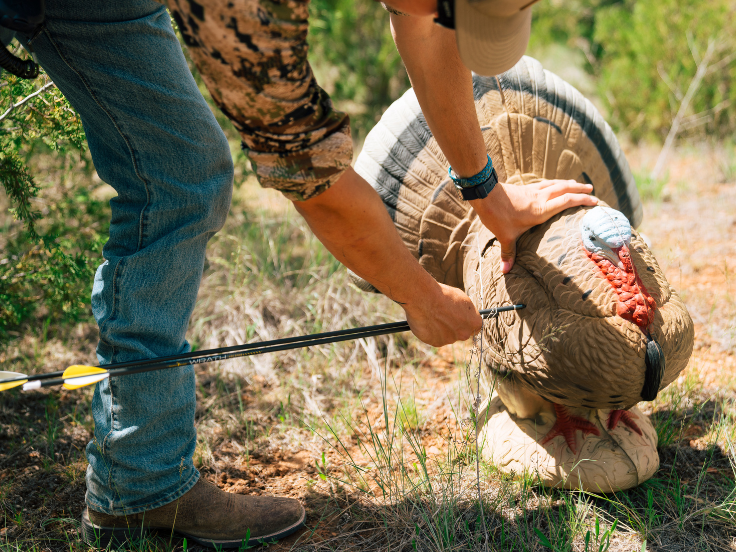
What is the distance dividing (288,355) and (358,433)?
2.17ft

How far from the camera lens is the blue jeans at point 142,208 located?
1.49 m

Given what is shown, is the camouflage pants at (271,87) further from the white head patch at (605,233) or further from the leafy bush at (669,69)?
the leafy bush at (669,69)

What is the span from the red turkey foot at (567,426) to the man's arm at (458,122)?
58cm

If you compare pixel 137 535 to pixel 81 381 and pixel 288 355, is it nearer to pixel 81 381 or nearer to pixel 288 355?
pixel 81 381

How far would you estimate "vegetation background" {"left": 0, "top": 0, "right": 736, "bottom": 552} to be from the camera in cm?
185

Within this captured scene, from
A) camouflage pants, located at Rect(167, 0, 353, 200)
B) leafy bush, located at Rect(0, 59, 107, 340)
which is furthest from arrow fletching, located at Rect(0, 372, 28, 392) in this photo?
leafy bush, located at Rect(0, 59, 107, 340)

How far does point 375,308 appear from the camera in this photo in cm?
306

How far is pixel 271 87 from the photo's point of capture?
44.0 inches

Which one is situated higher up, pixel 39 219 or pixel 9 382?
pixel 39 219

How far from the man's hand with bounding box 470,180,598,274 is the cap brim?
51 cm

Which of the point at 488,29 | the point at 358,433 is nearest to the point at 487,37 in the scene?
the point at 488,29

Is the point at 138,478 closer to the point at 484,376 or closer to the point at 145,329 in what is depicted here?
the point at 145,329

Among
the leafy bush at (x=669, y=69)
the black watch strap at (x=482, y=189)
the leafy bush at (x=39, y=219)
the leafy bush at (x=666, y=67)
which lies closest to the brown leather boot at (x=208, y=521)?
the leafy bush at (x=39, y=219)

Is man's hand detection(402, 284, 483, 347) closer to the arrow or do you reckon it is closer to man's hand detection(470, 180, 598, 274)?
the arrow
